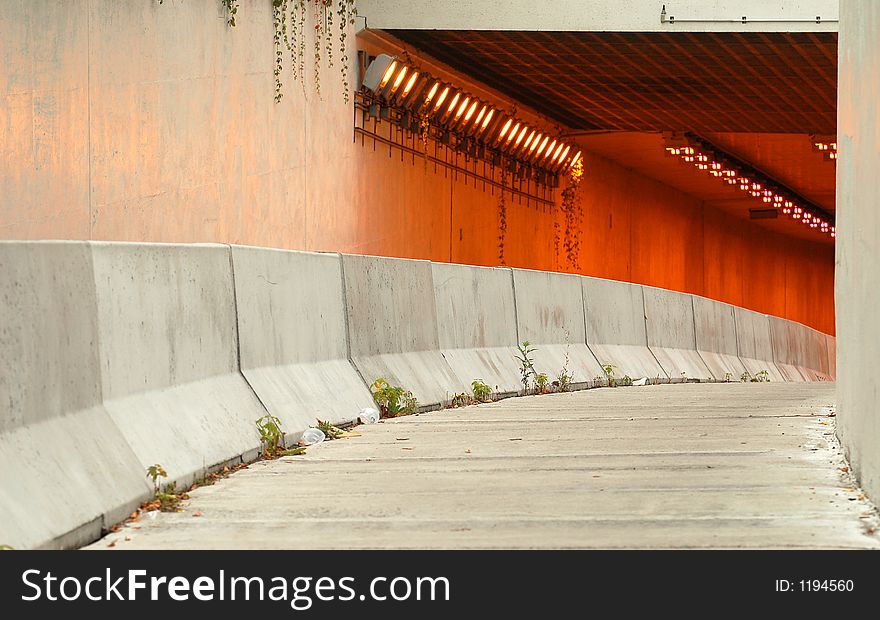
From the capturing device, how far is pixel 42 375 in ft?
16.2

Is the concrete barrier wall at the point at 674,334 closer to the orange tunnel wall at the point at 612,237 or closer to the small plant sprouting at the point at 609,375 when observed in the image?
the small plant sprouting at the point at 609,375

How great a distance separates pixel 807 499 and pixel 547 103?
82.3ft

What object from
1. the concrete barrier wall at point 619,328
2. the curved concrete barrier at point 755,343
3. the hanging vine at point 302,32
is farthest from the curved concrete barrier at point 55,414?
the curved concrete barrier at point 755,343

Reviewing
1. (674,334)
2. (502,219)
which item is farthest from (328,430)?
(502,219)

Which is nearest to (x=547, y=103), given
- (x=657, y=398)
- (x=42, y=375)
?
(x=657, y=398)

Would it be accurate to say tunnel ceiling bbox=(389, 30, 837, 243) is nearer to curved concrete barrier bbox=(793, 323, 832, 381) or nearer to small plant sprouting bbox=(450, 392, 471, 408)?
curved concrete barrier bbox=(793, 323, 832, 381)

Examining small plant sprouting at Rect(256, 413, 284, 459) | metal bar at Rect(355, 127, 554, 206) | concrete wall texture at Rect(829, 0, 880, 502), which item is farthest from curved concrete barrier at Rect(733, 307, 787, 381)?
small plant sprouting at Rect(256, 413, 284, 459)

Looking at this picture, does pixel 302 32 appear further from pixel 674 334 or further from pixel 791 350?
pixel 791 350

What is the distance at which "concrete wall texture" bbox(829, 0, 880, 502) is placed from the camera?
5.35m

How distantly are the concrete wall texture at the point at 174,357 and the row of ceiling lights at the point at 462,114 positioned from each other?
445 inches

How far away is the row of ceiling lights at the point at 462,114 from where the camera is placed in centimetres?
2325

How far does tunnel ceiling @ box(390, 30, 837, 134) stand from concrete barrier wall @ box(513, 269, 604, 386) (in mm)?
8270

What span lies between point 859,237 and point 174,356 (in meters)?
3.18
